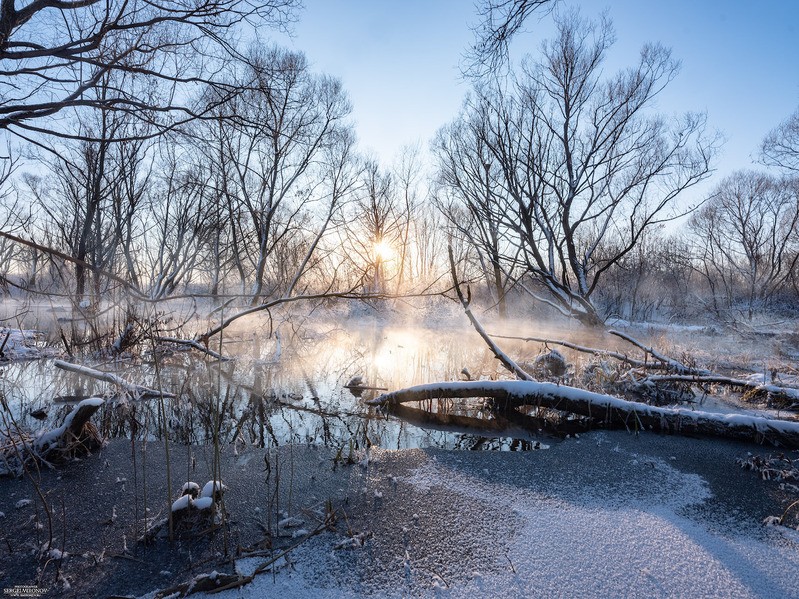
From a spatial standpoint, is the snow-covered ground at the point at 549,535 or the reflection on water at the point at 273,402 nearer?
the snow-covered ground at the point at 549,535

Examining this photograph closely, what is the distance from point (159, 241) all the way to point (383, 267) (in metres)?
13.2

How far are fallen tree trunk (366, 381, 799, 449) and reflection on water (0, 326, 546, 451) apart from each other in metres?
0.34

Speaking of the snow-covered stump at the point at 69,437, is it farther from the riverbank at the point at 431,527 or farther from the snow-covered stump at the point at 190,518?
the snow-covered stump at the point at 190,518

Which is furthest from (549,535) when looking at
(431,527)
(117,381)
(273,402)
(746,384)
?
(746,384)

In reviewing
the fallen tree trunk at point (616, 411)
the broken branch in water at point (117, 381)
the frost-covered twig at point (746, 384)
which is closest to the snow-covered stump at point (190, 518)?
the broken branch in water at point (117, 381)

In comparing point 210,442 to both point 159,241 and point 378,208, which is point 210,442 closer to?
point 159,241

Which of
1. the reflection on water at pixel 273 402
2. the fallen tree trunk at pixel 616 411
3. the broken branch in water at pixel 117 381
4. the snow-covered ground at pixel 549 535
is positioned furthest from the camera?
the broken branch in water at pixel 117 381

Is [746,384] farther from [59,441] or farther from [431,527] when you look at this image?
[59,441]

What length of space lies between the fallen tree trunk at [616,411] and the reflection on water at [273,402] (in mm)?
344

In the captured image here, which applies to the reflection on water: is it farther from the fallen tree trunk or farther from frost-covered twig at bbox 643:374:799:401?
frost-covered twig at bbox 643:374:799:401

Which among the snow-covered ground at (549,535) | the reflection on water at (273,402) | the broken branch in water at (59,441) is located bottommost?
the reflection on water at (273,402)

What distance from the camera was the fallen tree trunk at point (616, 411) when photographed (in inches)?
162

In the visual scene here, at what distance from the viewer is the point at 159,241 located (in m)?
19.7

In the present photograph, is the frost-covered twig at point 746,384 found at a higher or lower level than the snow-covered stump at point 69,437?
higher
